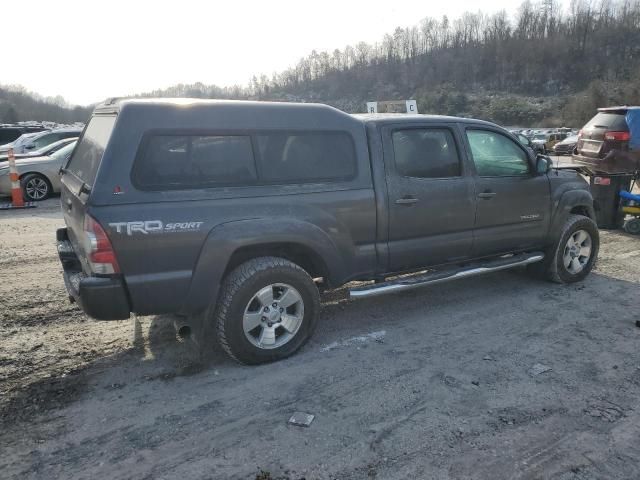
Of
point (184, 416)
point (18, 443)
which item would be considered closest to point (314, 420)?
point (184, 416)

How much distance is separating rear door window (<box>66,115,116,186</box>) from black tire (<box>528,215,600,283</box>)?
4731mm

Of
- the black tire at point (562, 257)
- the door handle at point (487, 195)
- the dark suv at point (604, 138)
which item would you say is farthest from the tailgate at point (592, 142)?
the door handle at point (487, 195)

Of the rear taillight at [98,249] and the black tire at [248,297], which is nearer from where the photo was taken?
the rear taillight at [98,249]

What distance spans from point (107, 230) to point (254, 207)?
3.39 ft

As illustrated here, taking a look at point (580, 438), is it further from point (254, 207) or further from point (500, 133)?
point (500, 133)

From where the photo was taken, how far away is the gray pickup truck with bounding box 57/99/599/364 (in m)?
3.48

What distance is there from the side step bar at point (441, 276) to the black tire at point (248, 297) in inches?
23.5

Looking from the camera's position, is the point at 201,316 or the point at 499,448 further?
the point at 201,316

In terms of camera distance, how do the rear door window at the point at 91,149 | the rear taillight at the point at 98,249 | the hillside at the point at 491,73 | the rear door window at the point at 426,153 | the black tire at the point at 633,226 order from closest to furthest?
1. the rear taillight at the point at 98,249
2. the rear door window at the point at 91,149
3. the rear door window at the point at 426,153
4. the black tire at the point at 633,226
5. the hillside at the point at 491,73

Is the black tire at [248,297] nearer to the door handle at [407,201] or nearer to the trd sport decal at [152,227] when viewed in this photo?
the trd sport decal at [152,227]

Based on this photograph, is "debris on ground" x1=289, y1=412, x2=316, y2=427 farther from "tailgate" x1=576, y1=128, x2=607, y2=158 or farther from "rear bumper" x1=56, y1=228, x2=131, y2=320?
"tailgate" x1=576, y1=128, x2=607, y2=158

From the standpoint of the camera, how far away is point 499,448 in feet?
9.73

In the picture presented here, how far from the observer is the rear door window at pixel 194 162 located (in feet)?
11.5

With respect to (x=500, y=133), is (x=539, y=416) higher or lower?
lower
